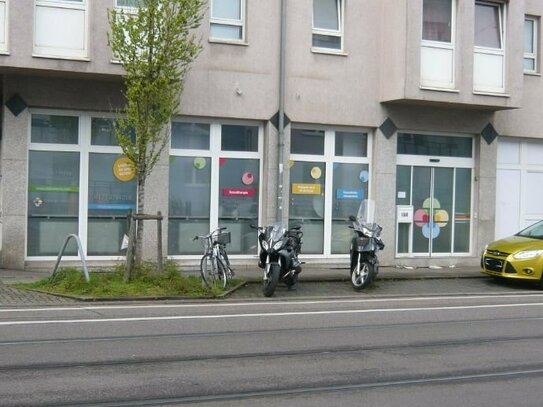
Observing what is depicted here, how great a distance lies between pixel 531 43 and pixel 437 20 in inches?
141

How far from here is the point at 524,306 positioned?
1344 centimetres

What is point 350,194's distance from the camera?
18984 mm

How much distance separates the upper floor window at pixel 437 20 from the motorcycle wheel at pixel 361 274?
6566 mm

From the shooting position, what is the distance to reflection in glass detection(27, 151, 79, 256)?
16359mm

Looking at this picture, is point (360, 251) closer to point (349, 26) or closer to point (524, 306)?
point (524, 306)

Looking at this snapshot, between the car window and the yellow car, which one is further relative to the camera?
the car window

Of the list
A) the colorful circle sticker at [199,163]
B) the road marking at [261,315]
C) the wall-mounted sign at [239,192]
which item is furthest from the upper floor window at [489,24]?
the road marking at [261,315]

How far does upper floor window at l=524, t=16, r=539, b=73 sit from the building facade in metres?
0.04

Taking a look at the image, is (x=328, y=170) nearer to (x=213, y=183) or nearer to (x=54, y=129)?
(x=213, y=183)

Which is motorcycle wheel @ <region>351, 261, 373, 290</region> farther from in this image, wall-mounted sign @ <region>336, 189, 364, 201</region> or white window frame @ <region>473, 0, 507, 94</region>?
white window frame @ <region>473, 0, 507, 94</region>

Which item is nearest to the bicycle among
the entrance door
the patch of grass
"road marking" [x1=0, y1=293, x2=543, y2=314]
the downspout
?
the patch of grass

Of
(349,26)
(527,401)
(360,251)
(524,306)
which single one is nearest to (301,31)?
(349,26)

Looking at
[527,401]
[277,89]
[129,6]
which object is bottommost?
[527,401]

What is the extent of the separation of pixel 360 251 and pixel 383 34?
21.4 feet
